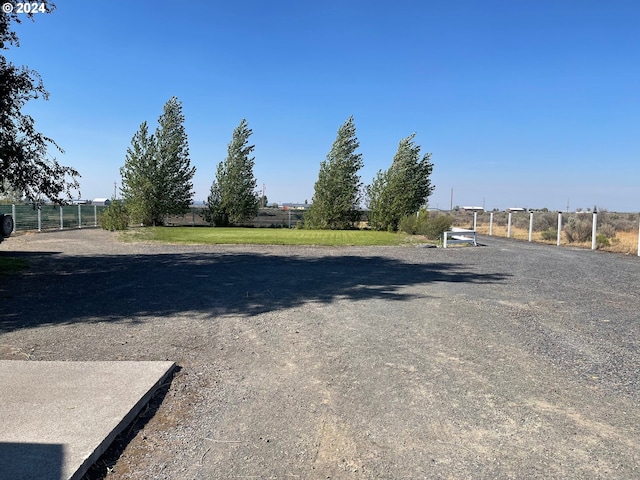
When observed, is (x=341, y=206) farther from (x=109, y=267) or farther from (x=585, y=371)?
(x=585, y=371)

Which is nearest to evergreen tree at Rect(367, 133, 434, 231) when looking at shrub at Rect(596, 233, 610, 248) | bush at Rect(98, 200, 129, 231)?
shrub at Rect(596, 233, 610, 248)

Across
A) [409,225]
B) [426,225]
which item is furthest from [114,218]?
[426,225]

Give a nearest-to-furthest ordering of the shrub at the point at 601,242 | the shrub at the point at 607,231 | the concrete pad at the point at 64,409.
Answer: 1. the concrete pad at the point at 64,409
2. the shrub at the point at 601,242
3. the shrub at the point at 607,231

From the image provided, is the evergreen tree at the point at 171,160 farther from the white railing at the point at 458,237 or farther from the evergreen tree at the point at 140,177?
the white railing at the point at 458,237

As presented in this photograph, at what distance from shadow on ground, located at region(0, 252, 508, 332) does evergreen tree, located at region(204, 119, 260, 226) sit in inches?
844

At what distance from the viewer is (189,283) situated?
963 centimetres

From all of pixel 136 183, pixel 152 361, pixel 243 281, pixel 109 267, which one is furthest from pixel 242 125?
pixel 152 361

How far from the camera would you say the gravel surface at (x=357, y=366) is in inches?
121

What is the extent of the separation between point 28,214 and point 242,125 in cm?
1686

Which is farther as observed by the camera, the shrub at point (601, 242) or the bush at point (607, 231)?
the bush at point (607, 231)

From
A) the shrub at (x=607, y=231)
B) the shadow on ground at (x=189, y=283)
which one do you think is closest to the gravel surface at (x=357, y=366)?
the shadow on ground at (x=189, y=283)

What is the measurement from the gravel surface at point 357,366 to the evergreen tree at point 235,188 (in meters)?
25.4

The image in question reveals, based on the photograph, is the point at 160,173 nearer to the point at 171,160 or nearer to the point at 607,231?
the point at 171,160

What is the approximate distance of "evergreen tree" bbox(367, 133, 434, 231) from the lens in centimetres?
3169
